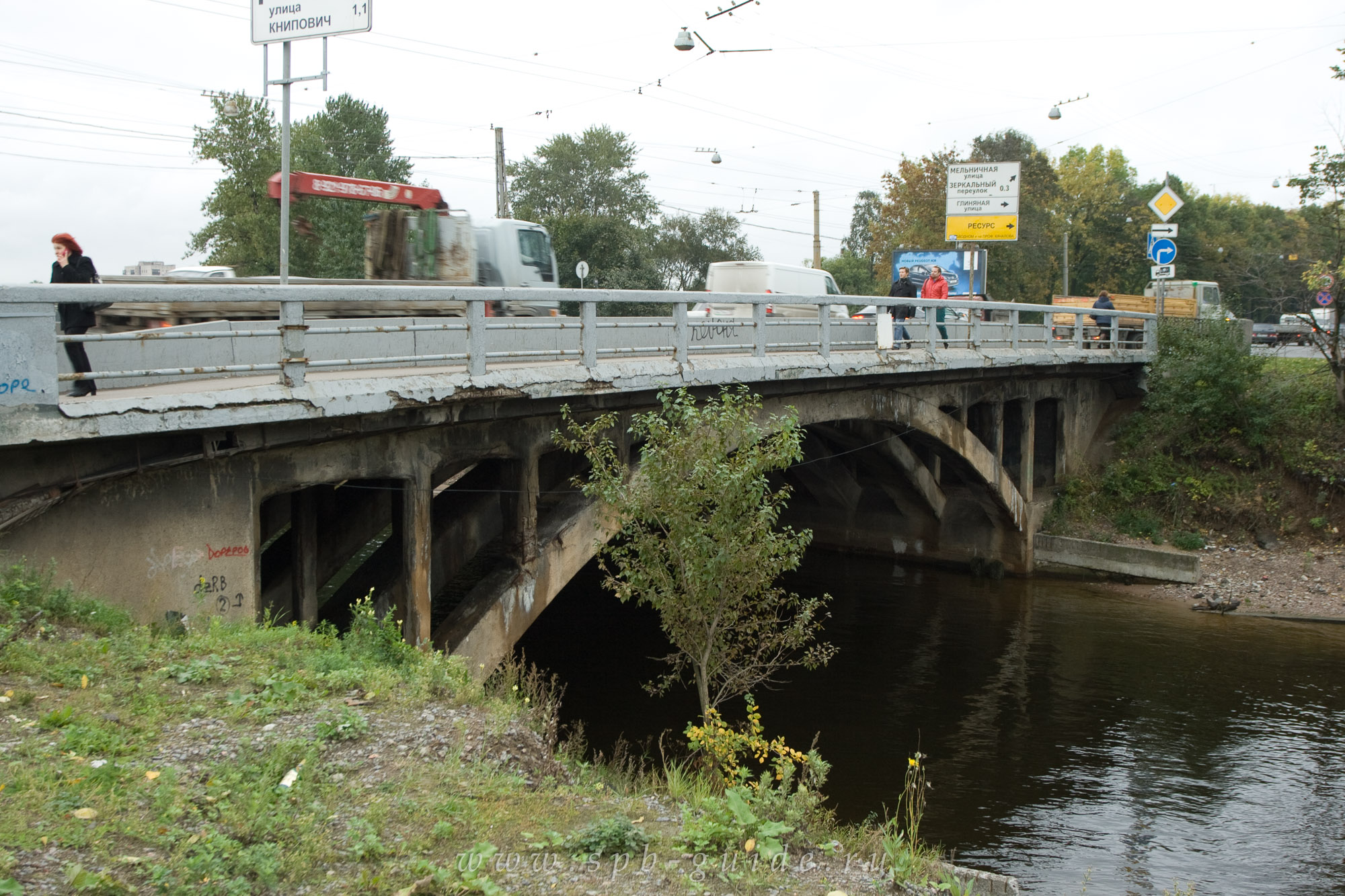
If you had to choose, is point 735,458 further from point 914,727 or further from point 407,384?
point 914,727

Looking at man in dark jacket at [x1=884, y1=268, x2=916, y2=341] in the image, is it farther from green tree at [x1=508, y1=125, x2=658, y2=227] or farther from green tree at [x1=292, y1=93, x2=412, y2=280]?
green tree at [x1=508, y1=125, x2=658, y2=227]

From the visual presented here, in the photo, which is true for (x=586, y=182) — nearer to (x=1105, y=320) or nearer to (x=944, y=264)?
(x=944, y=264)

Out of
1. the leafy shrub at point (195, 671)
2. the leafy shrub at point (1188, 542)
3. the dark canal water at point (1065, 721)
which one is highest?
the leafy shrub at point (195, 671)

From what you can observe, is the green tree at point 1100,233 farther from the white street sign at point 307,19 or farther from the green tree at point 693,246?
the white street sign at point 307,19

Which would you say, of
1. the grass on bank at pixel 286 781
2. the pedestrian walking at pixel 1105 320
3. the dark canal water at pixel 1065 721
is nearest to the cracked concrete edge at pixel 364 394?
the grass on bank at pixel 286 781

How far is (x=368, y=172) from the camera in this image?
173 feet

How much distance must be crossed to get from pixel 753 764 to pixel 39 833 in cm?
910

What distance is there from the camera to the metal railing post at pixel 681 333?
11.8 metres

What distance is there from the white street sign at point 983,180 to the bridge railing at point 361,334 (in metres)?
24.5

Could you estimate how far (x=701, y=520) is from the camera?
409 inches

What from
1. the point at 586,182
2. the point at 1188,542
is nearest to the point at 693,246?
the point at 586,182

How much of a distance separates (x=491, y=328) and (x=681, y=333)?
2703 millimetres

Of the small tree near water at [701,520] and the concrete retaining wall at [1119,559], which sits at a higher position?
the small tree near water at [701,520]

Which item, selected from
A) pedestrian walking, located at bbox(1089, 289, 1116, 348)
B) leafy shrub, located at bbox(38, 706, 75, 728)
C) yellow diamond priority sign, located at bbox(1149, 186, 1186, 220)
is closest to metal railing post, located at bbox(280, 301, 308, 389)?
leafy shrub, located at bbox(38, 706, 75, 728)
